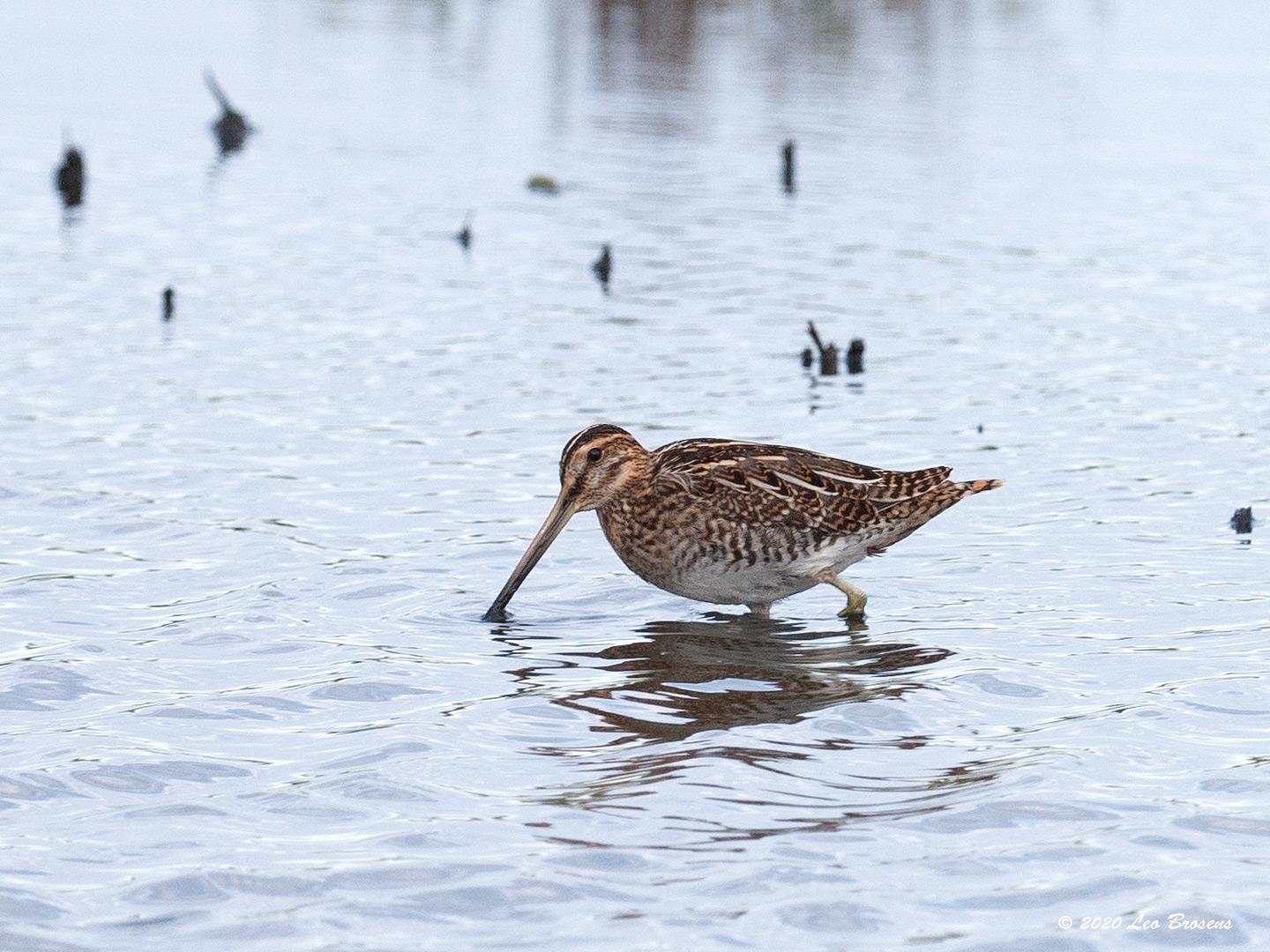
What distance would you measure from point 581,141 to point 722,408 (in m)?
15.9

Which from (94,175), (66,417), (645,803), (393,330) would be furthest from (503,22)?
(645,803)

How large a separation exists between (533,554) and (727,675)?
4.67 ft

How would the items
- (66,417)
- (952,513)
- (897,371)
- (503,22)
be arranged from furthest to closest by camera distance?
1. (503,22)
2. (897,371)
3. (66,417)
4. (952,513)

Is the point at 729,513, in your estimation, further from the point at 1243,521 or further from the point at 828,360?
the point at 828,360

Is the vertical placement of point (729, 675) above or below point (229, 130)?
below

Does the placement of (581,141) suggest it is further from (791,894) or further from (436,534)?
(791,894)

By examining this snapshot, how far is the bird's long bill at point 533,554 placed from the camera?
10.7 metres

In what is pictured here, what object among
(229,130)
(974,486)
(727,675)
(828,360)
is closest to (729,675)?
(727,675)

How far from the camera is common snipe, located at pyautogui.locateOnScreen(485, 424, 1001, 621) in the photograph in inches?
418

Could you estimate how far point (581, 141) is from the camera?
31.1m

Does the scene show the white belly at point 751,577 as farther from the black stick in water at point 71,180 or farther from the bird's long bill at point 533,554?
the black stick in water at point 71,180

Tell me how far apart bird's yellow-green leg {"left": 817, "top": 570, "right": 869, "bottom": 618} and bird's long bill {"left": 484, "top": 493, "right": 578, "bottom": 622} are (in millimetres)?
1406

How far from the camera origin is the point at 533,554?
1077 cm

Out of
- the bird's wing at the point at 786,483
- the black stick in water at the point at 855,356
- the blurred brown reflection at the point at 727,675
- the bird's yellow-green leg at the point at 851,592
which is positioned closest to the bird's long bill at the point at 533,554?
the bird's wing at the point at 786,483
